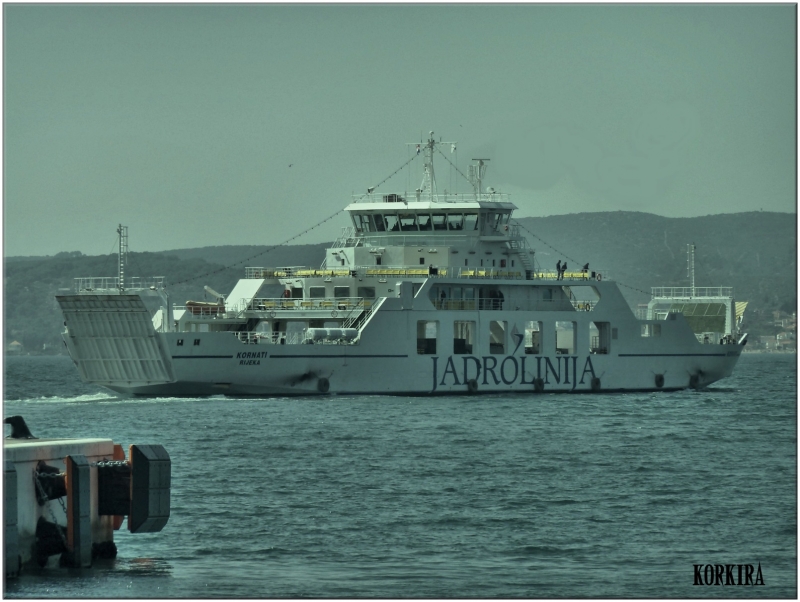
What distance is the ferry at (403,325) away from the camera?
45438 millimetres

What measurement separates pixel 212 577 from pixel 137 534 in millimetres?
2376

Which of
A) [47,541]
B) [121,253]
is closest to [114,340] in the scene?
[121,253]

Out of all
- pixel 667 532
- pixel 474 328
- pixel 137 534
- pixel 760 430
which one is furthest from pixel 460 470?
pixel 474 328

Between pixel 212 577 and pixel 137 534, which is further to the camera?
pixel 137 534

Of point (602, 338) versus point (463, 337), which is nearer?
point (463, 337)

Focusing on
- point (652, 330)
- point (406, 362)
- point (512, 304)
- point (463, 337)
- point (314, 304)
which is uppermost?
point (512, 304)

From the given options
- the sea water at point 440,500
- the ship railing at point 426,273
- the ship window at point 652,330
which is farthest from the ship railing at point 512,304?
the sea water at point 440,500

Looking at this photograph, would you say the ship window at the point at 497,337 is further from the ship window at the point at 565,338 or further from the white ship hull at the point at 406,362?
the ship window at the point at 565,338

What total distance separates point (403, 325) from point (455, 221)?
5.89 m

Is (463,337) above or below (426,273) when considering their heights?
below

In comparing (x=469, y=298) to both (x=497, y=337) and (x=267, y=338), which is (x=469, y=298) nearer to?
(x=497, y=337)

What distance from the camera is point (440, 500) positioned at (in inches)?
1102

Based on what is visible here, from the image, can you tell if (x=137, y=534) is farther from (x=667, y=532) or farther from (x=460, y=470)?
(x=460, y=470)

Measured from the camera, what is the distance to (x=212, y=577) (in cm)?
2108
